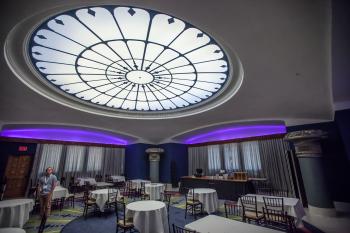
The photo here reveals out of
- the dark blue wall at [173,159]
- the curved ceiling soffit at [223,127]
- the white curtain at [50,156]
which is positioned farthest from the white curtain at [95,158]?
the curved ceiling soffit at [223,127]

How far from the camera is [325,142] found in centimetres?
617

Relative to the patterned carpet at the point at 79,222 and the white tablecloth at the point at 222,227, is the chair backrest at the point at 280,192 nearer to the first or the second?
the patterned carpet at the point at 79,222

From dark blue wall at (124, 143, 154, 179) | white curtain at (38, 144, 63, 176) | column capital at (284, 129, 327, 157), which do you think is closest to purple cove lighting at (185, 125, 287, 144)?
column capital at (284, 129, 327, 157)

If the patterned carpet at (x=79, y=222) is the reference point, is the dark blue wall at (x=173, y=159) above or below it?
above

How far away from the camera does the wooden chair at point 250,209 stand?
3.98 meters

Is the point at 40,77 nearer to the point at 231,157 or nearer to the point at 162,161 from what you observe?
the point at 162,161

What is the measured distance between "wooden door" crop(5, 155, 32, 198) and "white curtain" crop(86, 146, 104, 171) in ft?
10.5

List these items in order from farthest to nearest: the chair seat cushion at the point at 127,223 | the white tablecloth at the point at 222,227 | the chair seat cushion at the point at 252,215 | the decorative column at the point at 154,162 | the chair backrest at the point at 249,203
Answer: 1. the decorative column at the point at 154,162
2. the chair backrest at the point at 249,203
3. the chair seat cushion at the point at 252,215
4. the chair seat cushion at the point at 127,223
5. the white tablecloth at the point at 222,227

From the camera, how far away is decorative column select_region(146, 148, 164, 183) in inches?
462

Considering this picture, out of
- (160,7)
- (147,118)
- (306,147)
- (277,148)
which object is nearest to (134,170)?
(147,118)

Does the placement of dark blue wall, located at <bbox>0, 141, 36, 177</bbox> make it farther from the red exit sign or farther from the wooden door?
the wooden door

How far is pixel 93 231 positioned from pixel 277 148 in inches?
337

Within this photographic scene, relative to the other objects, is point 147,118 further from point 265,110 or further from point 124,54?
point 265,110

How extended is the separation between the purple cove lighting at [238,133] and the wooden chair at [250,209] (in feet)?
17.3
